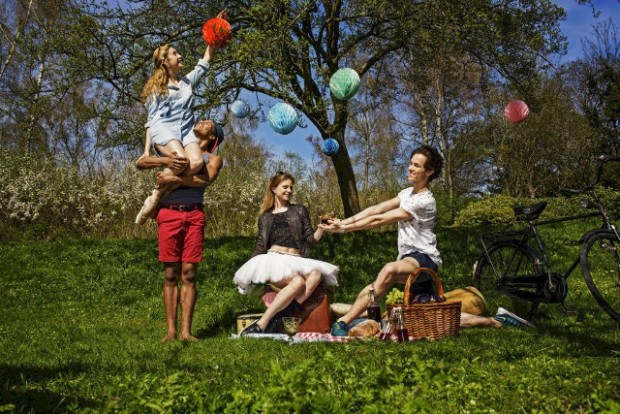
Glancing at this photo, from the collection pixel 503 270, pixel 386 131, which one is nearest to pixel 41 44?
pixel 503 270

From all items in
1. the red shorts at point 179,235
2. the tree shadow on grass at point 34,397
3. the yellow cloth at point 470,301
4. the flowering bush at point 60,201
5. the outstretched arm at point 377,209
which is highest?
the flowering bush at point 60,201

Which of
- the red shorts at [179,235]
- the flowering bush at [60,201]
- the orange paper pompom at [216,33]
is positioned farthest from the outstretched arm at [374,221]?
the flowering bush at [60,201]

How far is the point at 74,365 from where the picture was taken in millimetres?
4066

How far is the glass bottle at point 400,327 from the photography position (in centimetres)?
477

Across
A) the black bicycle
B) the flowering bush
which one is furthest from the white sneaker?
the flowering bush

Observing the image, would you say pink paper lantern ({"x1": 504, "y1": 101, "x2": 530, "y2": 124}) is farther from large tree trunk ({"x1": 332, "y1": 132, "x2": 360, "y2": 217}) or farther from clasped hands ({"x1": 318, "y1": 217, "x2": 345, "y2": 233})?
clasped hands ({"x1": 318, "y1": 217, "x2": 345, "y2": 233})

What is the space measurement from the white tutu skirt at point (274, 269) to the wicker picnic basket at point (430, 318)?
94 centimetres

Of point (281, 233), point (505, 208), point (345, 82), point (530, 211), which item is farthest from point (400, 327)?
point (505, 208)

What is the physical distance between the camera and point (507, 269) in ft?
20.5

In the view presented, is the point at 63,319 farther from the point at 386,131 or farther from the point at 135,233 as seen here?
the point at 386,131

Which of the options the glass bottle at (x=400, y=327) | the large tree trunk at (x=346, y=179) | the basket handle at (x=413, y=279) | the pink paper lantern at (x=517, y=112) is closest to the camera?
the glass bottle at (x=400, y=327)

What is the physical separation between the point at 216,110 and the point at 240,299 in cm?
463

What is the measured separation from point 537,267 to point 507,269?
396 millimetres

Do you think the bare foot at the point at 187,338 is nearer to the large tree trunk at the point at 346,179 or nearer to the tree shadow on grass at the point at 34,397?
the tree shadow on grass at the point at 34,397
